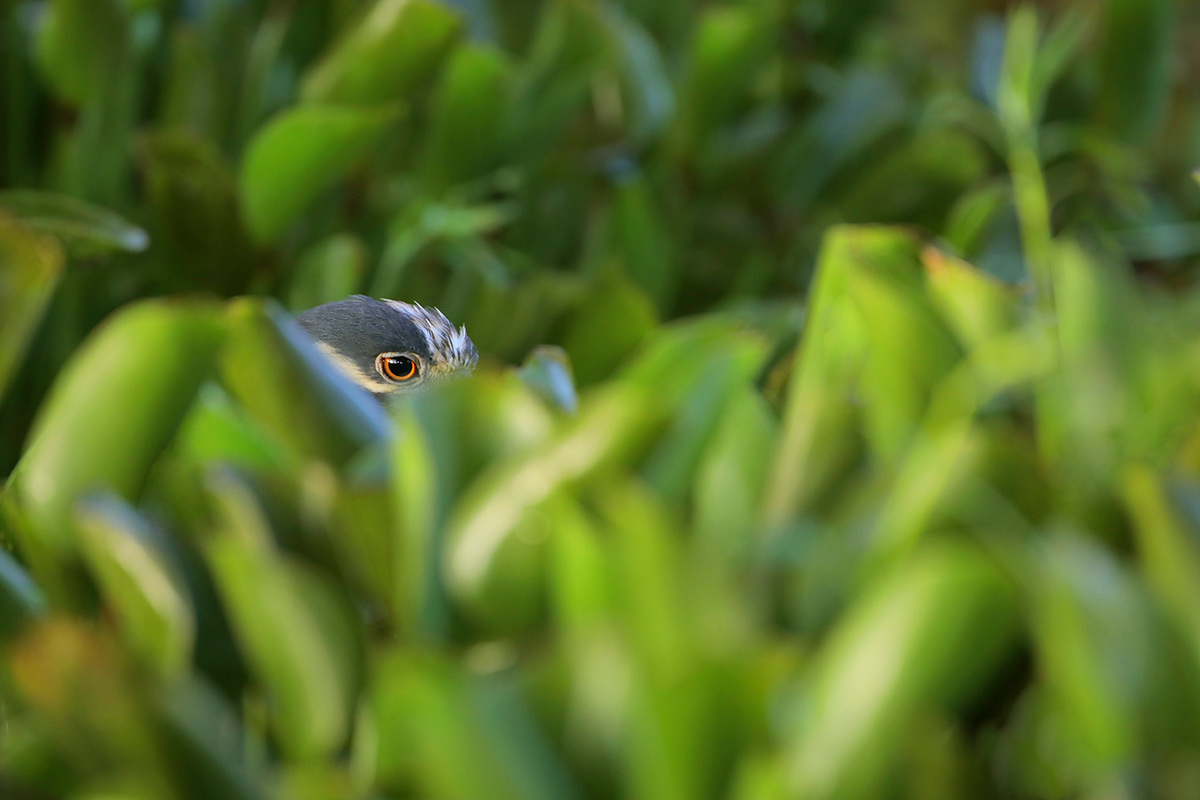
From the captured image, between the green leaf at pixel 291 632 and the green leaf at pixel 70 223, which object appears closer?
the green leaf at pixel 291 632

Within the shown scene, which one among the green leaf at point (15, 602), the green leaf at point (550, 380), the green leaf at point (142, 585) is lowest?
the green leaf at point (15, 602)

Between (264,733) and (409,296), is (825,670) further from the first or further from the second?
(409,296)

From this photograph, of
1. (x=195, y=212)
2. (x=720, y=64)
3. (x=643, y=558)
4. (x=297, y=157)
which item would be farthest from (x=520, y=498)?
(x=720, y=64)

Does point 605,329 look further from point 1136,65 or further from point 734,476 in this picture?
point 1136,65

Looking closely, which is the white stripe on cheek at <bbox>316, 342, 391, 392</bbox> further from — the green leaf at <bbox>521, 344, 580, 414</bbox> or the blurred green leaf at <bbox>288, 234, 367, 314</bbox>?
the green leaf at <bbox>521, 344, 580, 414</bbox>

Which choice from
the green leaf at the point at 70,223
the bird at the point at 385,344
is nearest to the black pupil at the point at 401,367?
the bird at the point at 385,344

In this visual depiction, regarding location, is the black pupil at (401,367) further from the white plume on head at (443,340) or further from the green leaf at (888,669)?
the green leaf at (888,669)
